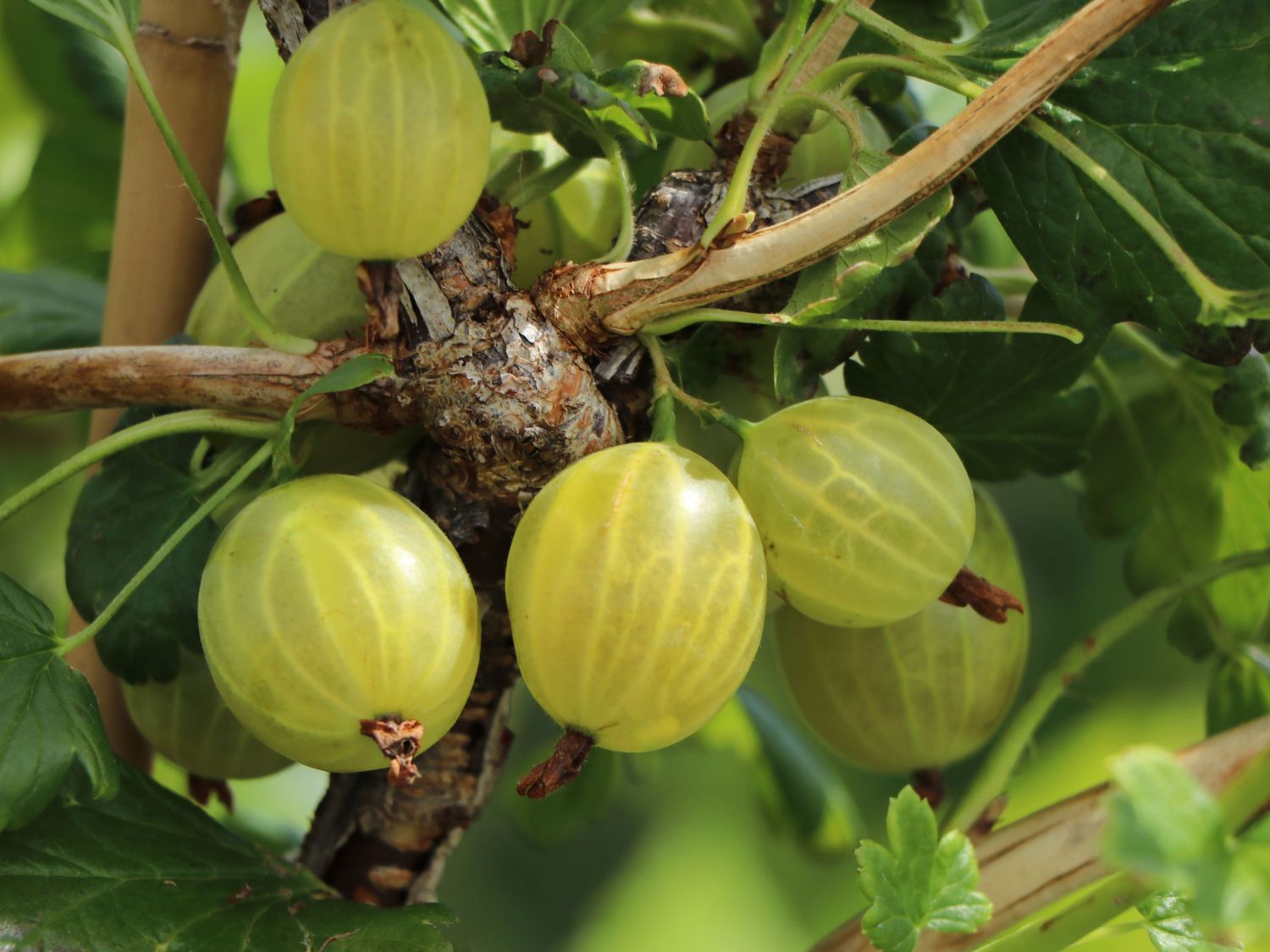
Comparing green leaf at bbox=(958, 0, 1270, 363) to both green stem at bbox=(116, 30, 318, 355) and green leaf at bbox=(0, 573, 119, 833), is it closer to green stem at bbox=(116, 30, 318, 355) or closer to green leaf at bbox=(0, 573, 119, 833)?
green stem at bbox=(116, 30, 318, 355)

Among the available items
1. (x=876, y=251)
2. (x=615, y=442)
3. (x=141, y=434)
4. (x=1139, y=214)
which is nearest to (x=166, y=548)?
(x=141, y=434)

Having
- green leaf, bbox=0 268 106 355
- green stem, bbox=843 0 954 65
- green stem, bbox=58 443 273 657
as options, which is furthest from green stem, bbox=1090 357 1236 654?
green leaf, bbox=0 268 106 355

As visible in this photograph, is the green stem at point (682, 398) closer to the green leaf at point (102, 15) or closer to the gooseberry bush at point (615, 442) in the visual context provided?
the gooseberry bush at point (615, 442)

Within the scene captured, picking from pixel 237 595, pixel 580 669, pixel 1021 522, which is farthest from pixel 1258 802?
pixel 1021 522

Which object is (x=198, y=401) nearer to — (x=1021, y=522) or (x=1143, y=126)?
(x=1143, y=126)

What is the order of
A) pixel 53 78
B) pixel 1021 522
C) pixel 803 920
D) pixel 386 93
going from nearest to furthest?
pixel 386 93
pixel 53 78
pixel 803 920
pixel 1021 522

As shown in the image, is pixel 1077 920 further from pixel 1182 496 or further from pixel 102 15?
pixel 102 15
